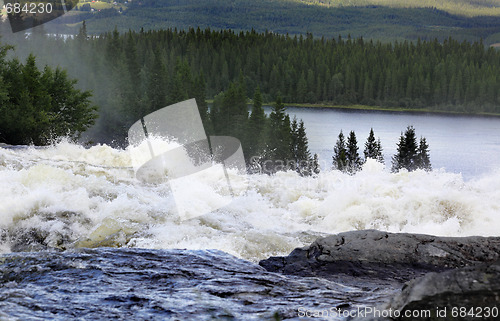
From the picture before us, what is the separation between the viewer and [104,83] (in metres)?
117

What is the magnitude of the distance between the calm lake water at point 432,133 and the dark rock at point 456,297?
264ft

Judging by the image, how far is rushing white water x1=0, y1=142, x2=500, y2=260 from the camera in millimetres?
17016

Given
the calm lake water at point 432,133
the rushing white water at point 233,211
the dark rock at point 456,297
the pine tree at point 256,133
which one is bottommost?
the calm lake water at point 432,133

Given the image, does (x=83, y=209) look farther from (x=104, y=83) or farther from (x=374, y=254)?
(x=104, y=83)

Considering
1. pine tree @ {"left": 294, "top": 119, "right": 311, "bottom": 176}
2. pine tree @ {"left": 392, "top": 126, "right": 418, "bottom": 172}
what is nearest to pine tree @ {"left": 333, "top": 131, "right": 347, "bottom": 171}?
pine tree @ {"left": 294, "top": 119, "right": 311, "bottom": 176}

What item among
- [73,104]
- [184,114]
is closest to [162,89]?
[184,114]

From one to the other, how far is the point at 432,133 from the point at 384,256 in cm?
12586

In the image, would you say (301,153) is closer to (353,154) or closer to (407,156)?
(353,154)

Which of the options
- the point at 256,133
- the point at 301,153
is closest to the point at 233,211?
the point at 301,153

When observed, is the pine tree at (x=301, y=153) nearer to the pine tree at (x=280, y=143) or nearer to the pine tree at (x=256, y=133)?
the pine tree at (x=280, y=143)

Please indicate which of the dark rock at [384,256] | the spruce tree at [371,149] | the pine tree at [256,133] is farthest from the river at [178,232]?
the pine tree at [256,133]

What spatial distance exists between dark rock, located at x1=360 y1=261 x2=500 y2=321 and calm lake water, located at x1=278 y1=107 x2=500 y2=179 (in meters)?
80.5

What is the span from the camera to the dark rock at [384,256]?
11.1 metres

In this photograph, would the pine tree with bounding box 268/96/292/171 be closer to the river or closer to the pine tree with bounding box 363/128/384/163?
the pine tree with bounding box 363/128/384/163
